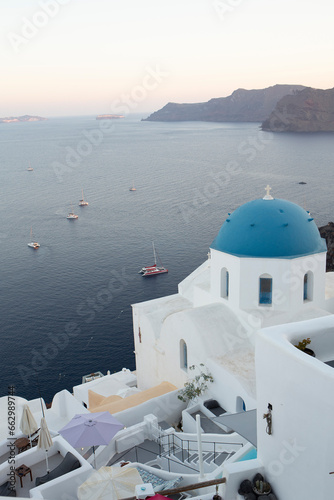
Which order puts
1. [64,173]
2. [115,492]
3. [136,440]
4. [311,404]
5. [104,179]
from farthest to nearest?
1. [64,173]
2. [104,179]
3. [136,440]
4. [115,492]
5. [311,404]

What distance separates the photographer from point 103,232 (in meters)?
70.1

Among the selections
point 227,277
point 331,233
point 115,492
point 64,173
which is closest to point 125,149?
point 64,173

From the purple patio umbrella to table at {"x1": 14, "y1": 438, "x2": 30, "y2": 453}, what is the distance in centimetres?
136

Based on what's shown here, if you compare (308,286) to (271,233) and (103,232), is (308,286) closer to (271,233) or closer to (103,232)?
(271,233)

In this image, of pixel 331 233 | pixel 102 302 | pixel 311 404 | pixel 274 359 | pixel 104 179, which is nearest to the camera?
pixel 311 404

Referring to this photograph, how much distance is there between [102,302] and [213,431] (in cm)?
3289

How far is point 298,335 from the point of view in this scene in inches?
357

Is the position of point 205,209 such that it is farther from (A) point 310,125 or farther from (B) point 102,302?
(A) point 310,125

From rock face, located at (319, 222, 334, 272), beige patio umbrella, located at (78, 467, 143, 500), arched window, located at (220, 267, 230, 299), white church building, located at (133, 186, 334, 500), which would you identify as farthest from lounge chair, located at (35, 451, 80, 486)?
rock face, located at (319, 222, 334, 272)

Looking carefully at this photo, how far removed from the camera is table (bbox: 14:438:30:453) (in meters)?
15.2

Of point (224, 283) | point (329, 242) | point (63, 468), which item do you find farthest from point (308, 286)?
point (329, 242)

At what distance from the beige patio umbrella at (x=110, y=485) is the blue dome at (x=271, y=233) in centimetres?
1112

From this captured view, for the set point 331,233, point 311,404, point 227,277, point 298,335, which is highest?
point 298,335

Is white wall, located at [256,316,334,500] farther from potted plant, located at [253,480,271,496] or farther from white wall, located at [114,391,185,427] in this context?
white wall, located at [114,391,185,427]
